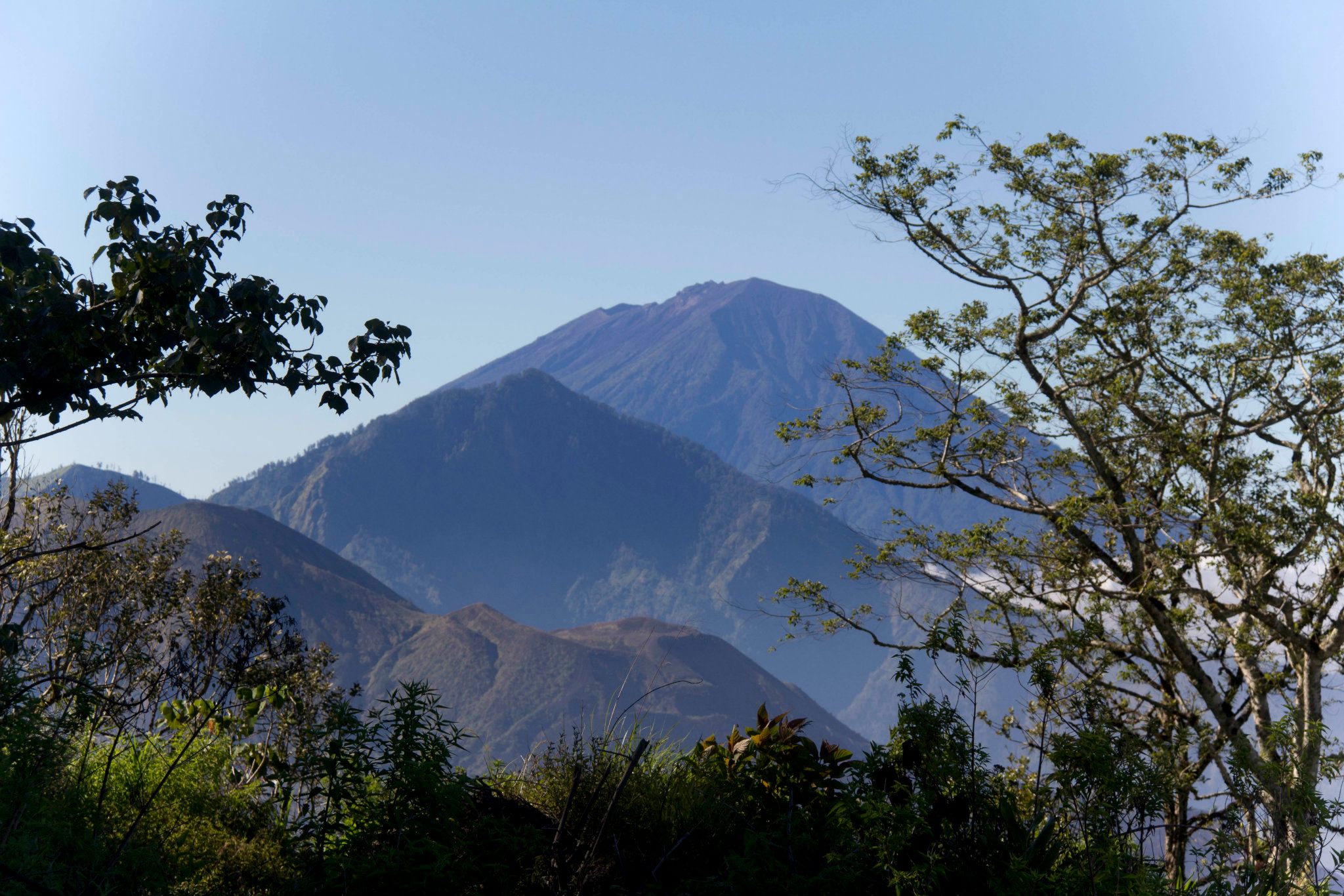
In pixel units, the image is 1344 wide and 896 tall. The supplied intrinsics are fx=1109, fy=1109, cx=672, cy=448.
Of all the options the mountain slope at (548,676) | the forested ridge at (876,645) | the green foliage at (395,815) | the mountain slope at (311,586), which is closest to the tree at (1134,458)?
the forested ridge at (876,645)

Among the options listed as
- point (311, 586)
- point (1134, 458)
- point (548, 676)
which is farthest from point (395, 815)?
point (311, 586)

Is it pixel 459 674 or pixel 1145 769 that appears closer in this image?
pixel 1145 769

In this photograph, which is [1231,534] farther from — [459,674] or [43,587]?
[459,674]

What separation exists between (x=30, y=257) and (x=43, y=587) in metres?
8.31

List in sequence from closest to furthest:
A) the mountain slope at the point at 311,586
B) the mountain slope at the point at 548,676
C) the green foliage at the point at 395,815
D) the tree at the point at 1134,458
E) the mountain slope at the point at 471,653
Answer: the green foliage at the point at 395,815 → the tree at the point at 1134,458 → the mountain slope at the point at 548,676 → the mountain slope at the point at 471,653 → the mountain slope at the point at 311,586

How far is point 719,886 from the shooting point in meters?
4.55

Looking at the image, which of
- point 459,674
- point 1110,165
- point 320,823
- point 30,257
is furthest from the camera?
point 459,674

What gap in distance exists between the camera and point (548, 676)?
15100 centimetres

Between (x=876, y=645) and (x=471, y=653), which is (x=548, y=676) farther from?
(x=876, y=645)

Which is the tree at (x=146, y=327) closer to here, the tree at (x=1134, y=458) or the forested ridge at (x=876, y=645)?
the forested ridge at (x=876, y=645)

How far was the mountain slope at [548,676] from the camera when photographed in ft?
463

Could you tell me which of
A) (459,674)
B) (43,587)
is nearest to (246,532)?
(459,674)

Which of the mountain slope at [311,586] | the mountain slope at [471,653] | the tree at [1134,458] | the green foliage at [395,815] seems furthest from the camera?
the mountain slope at [311,586]

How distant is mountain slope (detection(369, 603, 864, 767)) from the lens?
141 m
